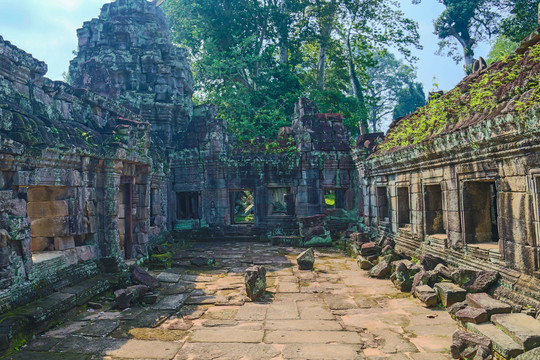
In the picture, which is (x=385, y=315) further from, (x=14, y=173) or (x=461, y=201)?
(x=14, y=173)

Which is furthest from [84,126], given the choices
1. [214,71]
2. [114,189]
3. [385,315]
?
[214,71]

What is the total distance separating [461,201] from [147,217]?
7477mm

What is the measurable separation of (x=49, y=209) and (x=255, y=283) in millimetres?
3877

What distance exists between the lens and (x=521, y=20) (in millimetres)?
21047

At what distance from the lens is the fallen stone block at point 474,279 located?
5.55m

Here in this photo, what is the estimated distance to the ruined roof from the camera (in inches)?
198

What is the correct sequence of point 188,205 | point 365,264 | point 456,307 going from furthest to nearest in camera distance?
point 188,205 < point 365,264 < point 456,307

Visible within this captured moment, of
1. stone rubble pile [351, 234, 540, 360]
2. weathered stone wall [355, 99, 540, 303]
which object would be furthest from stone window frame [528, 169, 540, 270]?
stone rubble pile [351, 234, 540, 360]

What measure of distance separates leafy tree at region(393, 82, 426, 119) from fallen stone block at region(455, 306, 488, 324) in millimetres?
38825

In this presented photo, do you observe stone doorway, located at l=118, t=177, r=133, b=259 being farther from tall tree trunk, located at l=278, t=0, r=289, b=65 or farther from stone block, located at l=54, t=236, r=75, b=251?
tall tree trunk, located at l=278, t=0, r=289, b=65

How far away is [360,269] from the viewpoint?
29.9ft

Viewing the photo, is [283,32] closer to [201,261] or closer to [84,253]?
[201,261]

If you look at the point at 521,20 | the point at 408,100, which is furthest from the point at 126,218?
the point at 408,100

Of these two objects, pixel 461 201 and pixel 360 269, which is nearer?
pixel 461 201
